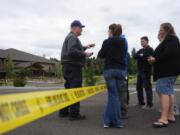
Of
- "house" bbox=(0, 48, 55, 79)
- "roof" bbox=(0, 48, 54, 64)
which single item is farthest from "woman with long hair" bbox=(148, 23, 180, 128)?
"roof" bbox=(0, 48, 54, 64)

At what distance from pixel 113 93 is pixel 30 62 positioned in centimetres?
9090

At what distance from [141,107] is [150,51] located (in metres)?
1.36

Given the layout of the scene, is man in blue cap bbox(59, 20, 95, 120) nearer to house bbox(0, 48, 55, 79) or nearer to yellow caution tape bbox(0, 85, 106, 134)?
yellow caution tape bbox(0, 85, 106, 134)

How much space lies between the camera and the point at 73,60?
7.31 metres

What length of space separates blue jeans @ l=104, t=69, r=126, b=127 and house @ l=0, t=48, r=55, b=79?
81439 millimetres

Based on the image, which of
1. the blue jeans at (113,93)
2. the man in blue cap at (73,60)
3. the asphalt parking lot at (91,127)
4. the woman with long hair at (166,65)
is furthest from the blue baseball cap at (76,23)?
the asphalt parking lot at (91,127)

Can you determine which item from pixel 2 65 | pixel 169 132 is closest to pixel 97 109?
pixel 169 132

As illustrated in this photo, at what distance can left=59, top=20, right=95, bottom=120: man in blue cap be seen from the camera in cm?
714

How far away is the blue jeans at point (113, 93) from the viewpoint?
21.0ft

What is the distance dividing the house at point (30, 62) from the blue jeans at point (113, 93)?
81439 millimetres

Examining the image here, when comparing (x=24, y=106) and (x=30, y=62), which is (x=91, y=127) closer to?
(x=24, y=106)

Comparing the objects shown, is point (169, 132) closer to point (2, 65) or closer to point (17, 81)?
point (17, 81)

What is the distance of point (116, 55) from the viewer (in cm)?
657

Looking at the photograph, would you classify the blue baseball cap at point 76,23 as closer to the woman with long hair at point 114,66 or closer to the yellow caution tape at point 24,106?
the woman with long hair at point 114,66
